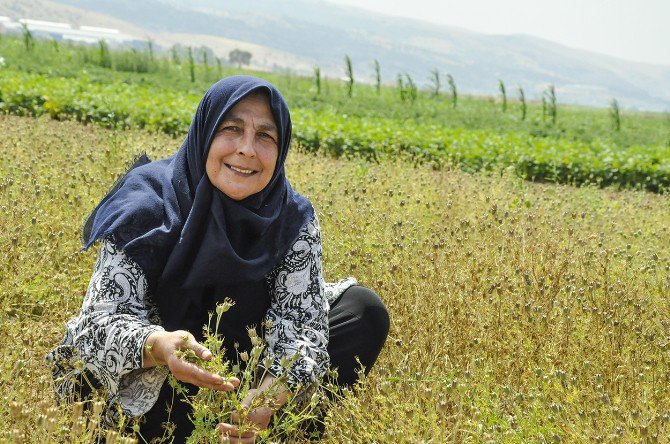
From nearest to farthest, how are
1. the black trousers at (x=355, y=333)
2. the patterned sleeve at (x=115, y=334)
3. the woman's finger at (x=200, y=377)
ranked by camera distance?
the woman's finger at (x=200, y=377) → the patterned sleeve at (x=115, y=334) → the black trousers at (x=355, y=333)

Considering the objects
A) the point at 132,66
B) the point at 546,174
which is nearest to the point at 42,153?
the point at 546,174

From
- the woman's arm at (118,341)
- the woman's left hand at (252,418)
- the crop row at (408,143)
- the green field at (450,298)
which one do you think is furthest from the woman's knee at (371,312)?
the crop row at (408,143)

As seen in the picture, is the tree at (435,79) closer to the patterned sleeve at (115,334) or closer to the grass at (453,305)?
the grass at (453,305)

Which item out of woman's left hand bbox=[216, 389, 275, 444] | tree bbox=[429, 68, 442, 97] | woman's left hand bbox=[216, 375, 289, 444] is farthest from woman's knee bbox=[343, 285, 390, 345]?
tree bbox=[429, 68, 442, 97]

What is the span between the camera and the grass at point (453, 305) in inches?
77.5

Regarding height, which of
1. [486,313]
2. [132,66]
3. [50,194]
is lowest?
[132,66]

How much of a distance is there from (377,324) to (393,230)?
45.6 inches

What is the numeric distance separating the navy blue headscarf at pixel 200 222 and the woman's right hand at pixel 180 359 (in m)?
0.32

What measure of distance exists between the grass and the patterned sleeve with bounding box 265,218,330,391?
0.19 m

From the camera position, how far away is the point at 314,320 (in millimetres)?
2436

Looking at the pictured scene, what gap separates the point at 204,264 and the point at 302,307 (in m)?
0.35

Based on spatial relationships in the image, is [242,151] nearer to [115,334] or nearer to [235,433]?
[115,334]

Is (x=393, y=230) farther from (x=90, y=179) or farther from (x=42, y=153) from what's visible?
(x=42, y=153)

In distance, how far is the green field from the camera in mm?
1976
